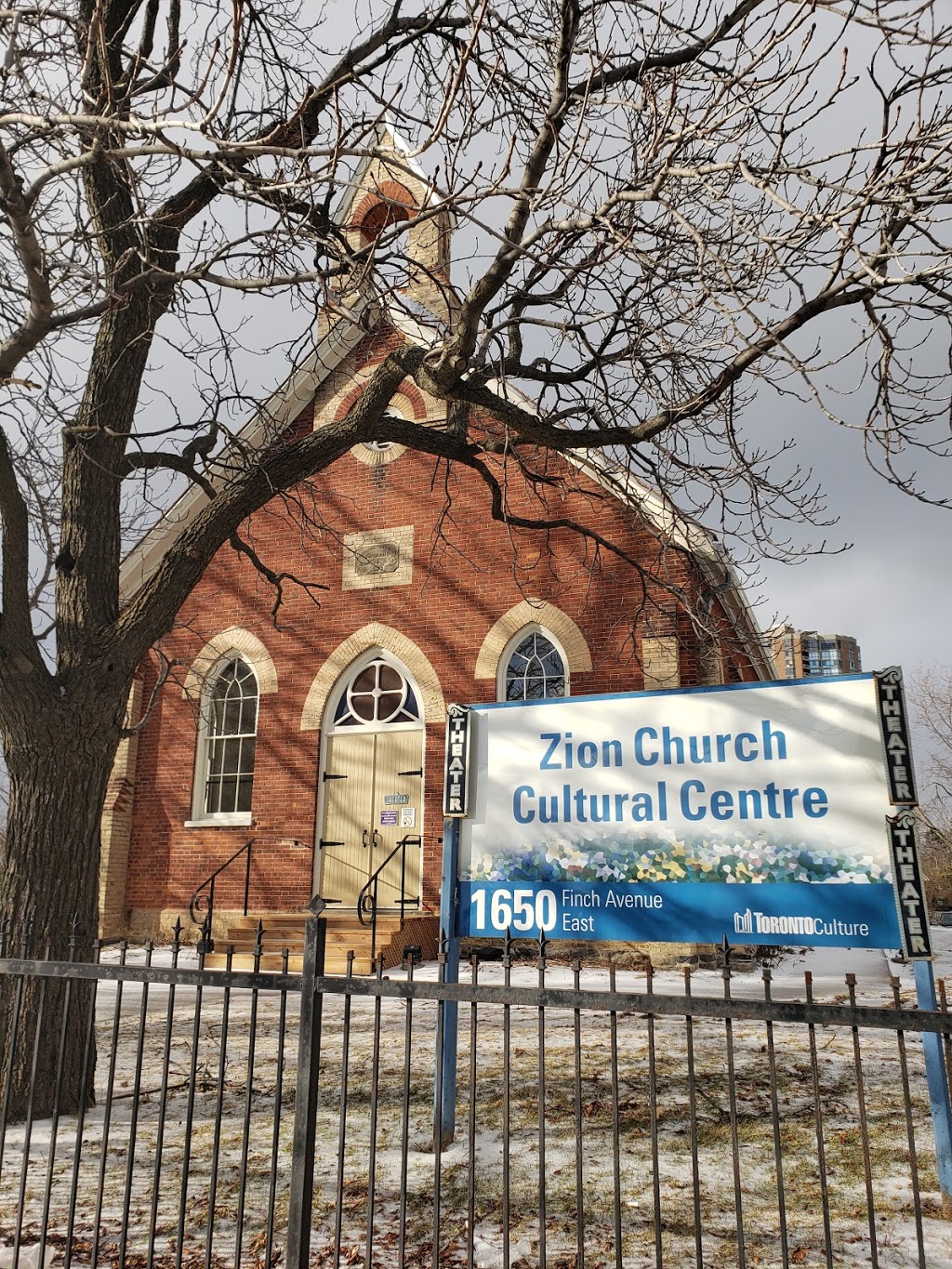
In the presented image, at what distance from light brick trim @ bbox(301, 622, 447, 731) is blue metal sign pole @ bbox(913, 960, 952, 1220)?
9750 millimetres

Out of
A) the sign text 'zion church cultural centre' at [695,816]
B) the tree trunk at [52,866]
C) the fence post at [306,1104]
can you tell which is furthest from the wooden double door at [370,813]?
the fence post at [306,1104]

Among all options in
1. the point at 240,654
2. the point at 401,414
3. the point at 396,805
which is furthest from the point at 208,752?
the point at 401,414

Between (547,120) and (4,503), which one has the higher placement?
(547,120)

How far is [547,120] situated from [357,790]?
11.2 meters

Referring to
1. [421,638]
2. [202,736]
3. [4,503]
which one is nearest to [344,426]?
[4,503]

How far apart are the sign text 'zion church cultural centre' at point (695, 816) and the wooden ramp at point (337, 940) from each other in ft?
21.8

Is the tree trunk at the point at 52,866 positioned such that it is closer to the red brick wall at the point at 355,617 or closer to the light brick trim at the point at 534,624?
the red brick wall at the point at 355,617

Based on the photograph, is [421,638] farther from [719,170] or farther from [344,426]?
[719,170]

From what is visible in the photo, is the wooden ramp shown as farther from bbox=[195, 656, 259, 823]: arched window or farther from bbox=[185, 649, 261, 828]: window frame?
bbox=[195, 656, 259, 823]: arched window

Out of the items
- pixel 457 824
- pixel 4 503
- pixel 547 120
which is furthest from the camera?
pixel 4 503

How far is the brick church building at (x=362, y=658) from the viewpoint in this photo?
13.3 m

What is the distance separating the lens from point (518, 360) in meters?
7.51

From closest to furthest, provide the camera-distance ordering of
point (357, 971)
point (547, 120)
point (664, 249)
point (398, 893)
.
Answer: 1. point (547, 120)
2. point (664, 249)
3. point (357, 971)
4. point (398, 893)

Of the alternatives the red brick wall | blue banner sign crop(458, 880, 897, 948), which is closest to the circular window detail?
the red brick wall
